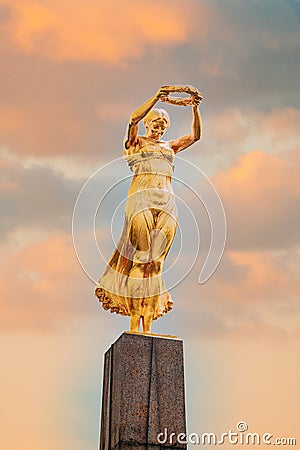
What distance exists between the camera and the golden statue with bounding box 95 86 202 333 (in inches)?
557

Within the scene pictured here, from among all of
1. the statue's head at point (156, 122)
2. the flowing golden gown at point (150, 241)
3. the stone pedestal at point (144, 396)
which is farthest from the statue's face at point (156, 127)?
the stone pedestal at point (144, 396)

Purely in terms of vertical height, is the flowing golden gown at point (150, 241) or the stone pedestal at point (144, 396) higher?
the flowing golden gown at point (150, 241)

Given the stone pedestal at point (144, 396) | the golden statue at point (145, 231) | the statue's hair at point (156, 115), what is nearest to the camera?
the stone pedestal at point (144, 396)

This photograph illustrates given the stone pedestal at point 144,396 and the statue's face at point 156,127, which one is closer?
the stone pedestal at point 144,396

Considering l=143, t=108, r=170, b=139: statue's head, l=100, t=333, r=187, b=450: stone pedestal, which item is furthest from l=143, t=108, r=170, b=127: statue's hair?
l=100, t=333, r=187, b=450: stone pedestal

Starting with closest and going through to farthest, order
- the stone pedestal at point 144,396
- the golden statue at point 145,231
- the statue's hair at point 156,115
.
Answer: the stone pedestal at point 144,396 < the golden statue at point 145,231 < the statue's hair at point 156,115

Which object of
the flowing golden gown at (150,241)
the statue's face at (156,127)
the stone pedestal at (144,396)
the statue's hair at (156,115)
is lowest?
the stone pedestal at (144,396)

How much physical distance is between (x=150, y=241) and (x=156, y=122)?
88.2 inches

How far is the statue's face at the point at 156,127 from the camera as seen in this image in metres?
15.0

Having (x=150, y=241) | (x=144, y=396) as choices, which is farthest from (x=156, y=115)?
(x=144, y=396)

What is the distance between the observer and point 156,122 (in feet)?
49.2

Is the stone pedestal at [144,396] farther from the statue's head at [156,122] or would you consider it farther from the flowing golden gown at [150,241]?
the statue's head at [156,122]

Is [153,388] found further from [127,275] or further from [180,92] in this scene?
[180,92]

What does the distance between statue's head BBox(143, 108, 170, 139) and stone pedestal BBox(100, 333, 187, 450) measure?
3765mm
